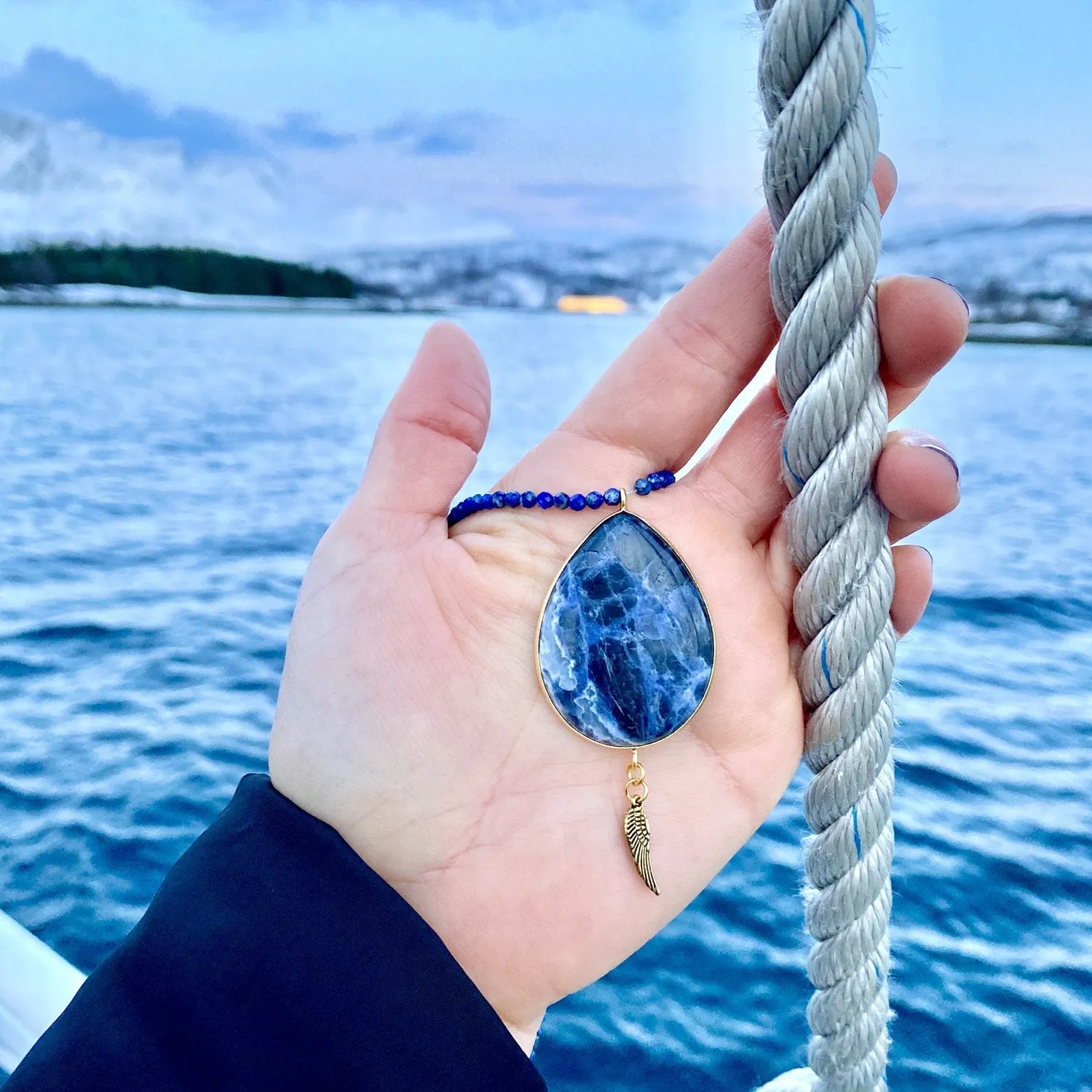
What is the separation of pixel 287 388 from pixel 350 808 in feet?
37.4

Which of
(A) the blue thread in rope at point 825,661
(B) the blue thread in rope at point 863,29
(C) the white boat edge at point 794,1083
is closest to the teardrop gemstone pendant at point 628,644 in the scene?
(A) the blue thread in rope at point 825,661

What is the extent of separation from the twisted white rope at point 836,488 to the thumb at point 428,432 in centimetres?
39

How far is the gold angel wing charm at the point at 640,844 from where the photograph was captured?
111 cm

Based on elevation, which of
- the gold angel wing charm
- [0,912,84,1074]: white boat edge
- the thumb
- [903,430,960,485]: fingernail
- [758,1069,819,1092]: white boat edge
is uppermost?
[903,430,960,485]: fingernail

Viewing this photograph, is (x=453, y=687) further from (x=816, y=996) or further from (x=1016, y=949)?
(x=1016, y=949)

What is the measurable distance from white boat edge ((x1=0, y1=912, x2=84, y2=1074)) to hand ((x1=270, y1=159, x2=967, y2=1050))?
1.06 meters

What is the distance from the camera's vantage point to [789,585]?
116 cm

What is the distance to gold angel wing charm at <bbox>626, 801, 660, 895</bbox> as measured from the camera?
1.11 metres

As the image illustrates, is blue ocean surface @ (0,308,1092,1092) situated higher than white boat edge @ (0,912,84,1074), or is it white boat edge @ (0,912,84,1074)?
white boat edge @ (0,912,84,1074)

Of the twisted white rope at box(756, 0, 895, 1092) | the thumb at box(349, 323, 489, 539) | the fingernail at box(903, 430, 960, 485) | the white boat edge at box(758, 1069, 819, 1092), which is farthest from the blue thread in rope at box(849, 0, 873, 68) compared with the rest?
the white boat edge at box(758, 1069, 819, 1092)

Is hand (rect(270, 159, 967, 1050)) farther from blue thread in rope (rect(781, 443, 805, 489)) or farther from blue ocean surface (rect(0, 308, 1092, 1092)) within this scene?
blue ocean surface (rect(0, 308, 1092, 1092))

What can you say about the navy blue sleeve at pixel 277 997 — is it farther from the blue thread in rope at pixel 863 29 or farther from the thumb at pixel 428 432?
the blue thread in rope at pixel 863 29

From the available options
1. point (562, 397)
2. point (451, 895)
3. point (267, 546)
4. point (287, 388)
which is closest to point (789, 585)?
point (451, 895)

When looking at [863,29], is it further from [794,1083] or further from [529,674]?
[794,1083]
